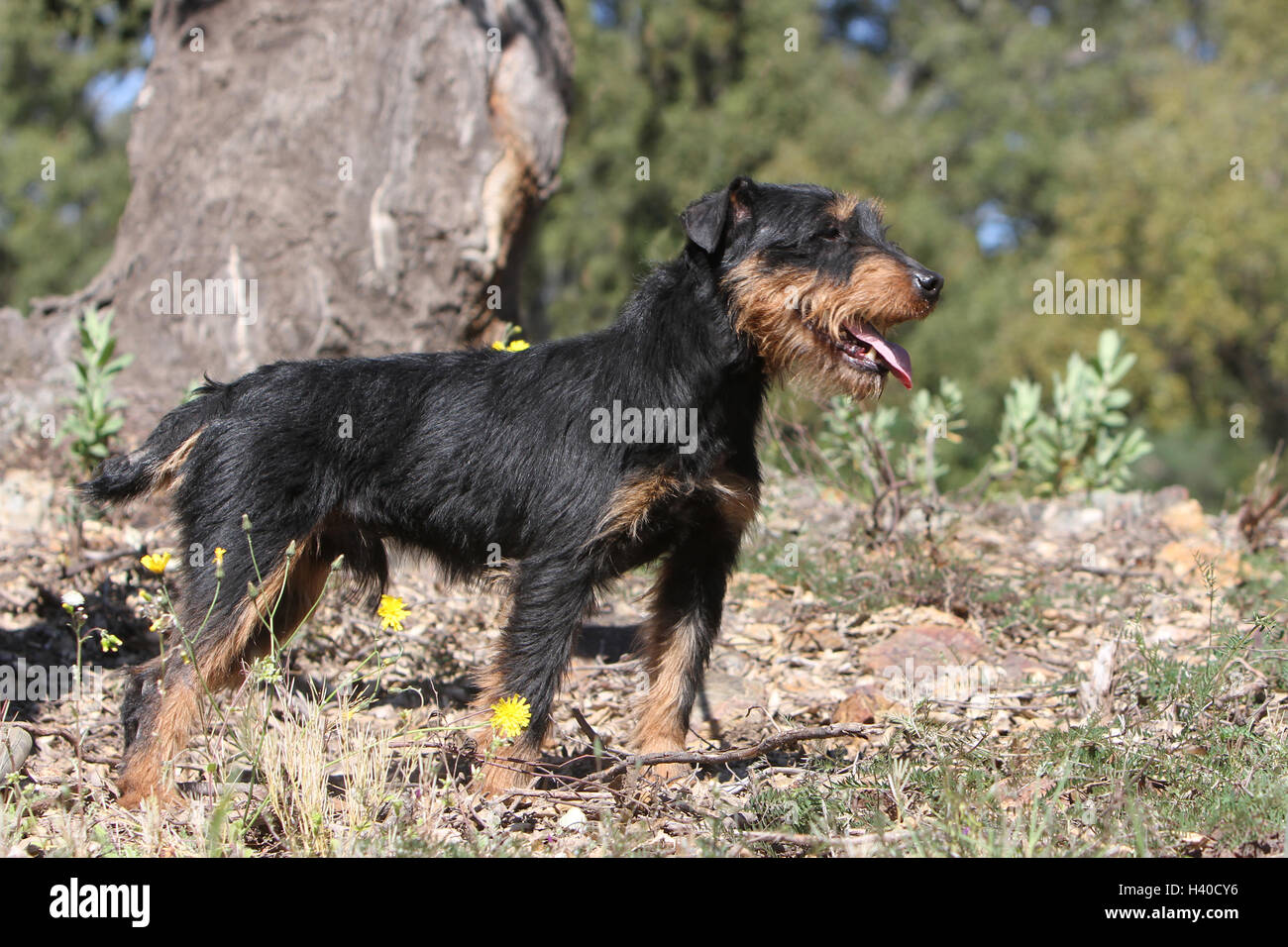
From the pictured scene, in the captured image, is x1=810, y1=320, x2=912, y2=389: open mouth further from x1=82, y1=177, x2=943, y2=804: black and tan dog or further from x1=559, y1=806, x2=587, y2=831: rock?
x1=559, y1=806, x2=587, y2=831: rock

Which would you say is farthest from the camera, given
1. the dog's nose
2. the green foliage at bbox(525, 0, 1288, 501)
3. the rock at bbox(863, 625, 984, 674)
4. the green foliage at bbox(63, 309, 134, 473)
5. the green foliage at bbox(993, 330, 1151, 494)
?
the green foliage at bbox(525, 0, 1288, 501)

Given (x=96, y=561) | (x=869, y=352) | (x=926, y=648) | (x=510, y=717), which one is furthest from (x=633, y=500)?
(x=96, y=561)

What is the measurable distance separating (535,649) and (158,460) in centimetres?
172

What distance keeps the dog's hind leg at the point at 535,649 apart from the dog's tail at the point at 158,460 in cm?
149

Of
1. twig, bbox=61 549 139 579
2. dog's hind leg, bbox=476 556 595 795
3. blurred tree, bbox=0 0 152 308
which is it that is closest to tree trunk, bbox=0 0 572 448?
twig, bbox=61 549 139 579

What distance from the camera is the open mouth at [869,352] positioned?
4781 millimetres

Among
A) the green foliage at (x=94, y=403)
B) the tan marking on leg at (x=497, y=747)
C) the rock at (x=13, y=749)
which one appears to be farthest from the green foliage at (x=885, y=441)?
the rock at (x=13, y=749)

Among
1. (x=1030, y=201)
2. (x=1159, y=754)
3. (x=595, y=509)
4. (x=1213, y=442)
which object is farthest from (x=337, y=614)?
(x=1213, y=442)

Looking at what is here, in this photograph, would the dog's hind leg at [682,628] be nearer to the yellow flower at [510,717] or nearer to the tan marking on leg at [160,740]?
the yellow flower at [510,717]

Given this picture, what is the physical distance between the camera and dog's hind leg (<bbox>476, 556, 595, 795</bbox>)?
177 inches

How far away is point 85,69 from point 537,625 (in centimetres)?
2608

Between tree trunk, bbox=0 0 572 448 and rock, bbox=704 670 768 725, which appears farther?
tree trunk, bbox=0 0 572 448

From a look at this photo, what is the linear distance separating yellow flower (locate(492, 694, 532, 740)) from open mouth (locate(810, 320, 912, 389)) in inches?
74.6

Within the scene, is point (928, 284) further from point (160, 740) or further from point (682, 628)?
point (160, 740)
